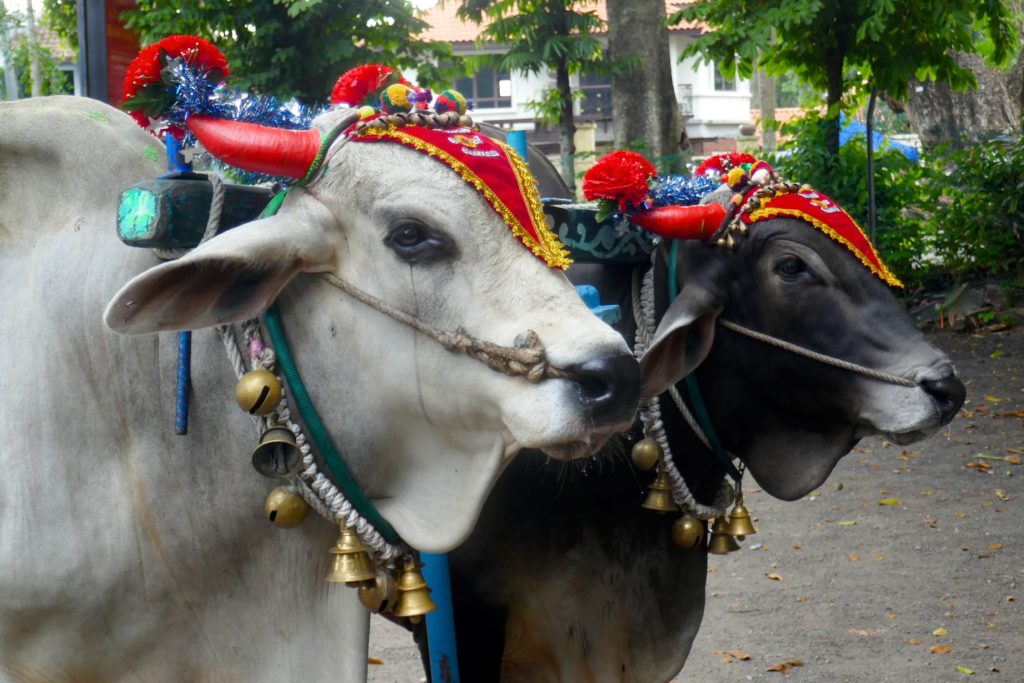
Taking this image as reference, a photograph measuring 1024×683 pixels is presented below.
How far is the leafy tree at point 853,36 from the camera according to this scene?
8516 mm

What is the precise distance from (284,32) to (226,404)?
25.4 feet

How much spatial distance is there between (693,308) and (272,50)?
7251 mm

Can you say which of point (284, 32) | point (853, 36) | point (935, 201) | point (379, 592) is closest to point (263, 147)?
point (379, 592)

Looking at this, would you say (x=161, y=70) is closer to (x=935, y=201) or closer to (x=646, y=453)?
(x=646, y=453)

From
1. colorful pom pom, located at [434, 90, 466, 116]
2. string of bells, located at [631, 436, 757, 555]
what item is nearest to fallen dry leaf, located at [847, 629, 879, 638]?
string of bells, located at [631, 436, 757, 555]

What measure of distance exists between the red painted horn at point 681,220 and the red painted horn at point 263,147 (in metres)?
1.07

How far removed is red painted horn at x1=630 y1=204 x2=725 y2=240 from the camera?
279 cm

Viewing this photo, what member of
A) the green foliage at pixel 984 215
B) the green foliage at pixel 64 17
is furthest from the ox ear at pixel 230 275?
the green foliage at pixel 64 17

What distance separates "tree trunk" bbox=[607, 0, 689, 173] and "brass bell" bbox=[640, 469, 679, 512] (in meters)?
7.77

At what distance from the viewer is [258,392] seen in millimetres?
1842

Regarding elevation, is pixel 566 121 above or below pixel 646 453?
above

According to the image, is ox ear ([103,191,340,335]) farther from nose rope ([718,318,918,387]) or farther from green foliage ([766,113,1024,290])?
green foliage ([766,113,1024,290])

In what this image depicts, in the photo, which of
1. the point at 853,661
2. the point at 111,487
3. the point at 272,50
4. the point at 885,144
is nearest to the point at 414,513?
the point at 111,487

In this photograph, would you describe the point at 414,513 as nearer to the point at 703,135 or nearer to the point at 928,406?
the point at 928,406
